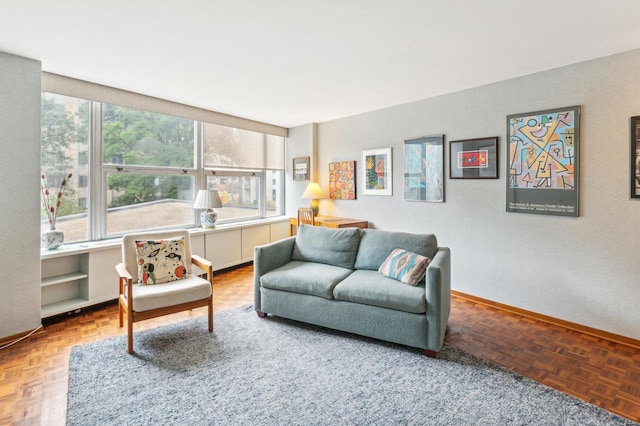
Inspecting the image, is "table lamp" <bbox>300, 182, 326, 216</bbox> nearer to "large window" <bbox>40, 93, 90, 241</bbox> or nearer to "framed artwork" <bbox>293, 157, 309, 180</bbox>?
"framed artwork" <bbox>293, 157, 309, 180</bbox>

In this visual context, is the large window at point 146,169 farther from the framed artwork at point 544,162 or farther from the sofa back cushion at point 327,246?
the framed artwork at point 544,162

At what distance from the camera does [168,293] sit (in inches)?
105

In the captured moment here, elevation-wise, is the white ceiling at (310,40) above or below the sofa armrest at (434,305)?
above

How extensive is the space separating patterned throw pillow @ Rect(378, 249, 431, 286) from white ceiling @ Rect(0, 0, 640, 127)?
5.78 feet

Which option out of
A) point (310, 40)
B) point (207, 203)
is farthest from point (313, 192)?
point (310, 40)

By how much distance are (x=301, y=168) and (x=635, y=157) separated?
4295 mm

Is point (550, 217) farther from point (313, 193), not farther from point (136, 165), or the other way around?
point (136, 165)

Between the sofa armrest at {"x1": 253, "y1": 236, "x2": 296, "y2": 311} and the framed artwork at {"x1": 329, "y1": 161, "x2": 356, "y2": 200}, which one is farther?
the framed artwork at {"x1": 329, "y1": 161, "x2": 356, "y2": 200}

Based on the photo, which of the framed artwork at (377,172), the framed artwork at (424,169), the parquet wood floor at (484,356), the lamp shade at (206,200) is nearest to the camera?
the parquet wood floor at (484,356)

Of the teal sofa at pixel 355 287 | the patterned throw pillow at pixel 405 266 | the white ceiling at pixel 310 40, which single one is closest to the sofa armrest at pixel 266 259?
the teal sofa at pixel 355 287

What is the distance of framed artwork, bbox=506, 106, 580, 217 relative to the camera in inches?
118

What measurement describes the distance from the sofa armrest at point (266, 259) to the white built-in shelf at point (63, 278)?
1818 mm

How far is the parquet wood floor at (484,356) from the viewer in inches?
78.3

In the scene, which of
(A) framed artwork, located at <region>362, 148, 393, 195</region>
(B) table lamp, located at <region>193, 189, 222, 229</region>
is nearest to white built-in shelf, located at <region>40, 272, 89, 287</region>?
(B) table lamp, located at <region>193, 189, 222, 229</region>
